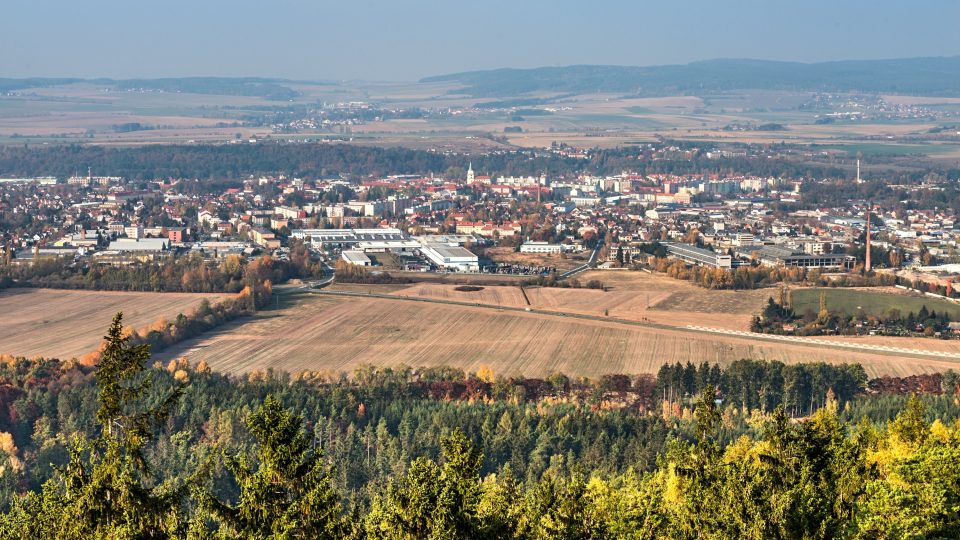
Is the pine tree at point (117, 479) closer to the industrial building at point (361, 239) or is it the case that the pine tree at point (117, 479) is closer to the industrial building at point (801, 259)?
the industrial building at point (801, 259)

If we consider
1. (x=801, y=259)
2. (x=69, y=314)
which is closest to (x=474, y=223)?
(x=801, y=259)

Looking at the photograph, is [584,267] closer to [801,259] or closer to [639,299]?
[801,259]

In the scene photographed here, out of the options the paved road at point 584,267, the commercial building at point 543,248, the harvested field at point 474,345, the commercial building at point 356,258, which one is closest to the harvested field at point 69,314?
the harvested field at point 474,345

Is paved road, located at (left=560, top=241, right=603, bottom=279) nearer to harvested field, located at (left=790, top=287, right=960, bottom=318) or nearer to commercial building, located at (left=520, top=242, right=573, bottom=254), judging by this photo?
commercial building, located at (left=520, top=242, right=573, bottom=254)

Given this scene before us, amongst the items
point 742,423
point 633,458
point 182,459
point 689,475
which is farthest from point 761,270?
point 689,475

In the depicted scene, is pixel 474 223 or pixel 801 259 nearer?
pixel 801 259

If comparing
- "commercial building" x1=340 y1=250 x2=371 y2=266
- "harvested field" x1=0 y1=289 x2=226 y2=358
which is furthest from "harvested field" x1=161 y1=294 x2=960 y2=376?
"commercial building" x1=340 y1=250 x2=371 y2=266

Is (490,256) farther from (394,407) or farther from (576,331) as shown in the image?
(394,407)
